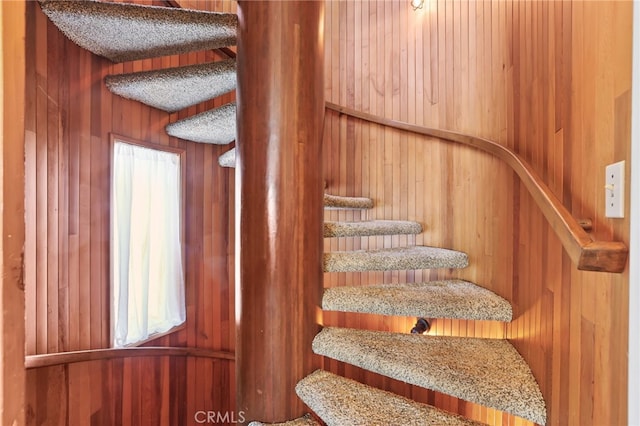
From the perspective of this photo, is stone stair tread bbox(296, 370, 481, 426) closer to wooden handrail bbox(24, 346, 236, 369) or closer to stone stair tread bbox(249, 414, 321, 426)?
stone stair tread bbox(249, 414, 321, 426)

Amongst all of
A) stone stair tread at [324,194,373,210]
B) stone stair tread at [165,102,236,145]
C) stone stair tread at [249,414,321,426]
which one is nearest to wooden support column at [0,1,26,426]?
stone stair tread at [249,414,321,426]

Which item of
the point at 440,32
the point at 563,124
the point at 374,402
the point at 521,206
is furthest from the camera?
the point at 440,32

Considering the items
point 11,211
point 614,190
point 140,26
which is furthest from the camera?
point 140,26

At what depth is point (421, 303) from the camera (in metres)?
1.37

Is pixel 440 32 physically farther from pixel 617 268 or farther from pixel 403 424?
pixel 403 424

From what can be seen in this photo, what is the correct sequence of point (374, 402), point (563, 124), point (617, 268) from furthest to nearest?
point (374, 402)
point (563, 124)
point (617, 268)

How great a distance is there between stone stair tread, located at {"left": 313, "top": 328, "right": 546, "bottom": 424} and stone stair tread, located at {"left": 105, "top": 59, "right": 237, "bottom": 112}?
1390mm

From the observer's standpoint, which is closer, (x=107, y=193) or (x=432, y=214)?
(x=107, y=193)

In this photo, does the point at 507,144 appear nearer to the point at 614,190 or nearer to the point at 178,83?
the point at 614,190

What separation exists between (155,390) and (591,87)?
2.85 m

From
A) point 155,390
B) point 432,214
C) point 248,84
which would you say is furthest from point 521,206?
point 155,390

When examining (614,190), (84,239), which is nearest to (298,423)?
(614,190)

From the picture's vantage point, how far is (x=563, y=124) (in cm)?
98

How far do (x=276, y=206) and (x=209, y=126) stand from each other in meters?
1.02
